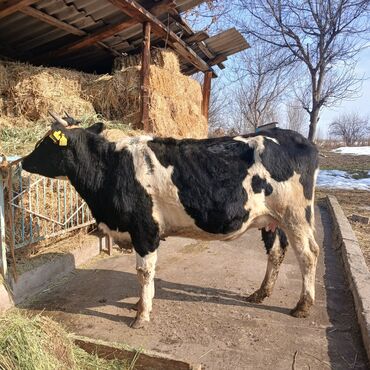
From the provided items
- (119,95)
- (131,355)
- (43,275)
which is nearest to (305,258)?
(131,355)

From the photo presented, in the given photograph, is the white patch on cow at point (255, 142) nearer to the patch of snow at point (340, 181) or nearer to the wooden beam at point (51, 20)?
the wooden beam at point (51, 20)

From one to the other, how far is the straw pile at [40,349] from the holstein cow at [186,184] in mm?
703

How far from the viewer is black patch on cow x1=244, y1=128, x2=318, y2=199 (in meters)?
3.82

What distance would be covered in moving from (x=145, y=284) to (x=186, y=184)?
1.10m

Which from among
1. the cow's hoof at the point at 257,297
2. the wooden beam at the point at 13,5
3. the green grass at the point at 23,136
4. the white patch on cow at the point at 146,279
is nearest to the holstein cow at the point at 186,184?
the white patch on cow at the point at 146,279

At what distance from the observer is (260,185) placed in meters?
3.80

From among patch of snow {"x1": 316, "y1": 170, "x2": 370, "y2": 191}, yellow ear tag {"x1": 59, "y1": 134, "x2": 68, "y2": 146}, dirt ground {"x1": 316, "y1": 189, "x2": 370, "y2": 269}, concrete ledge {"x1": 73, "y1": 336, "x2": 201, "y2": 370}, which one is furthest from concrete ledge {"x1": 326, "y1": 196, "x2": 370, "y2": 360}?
patch of snow {"x1": 316, "y1": 170, "x2": 370, "y2": 191}

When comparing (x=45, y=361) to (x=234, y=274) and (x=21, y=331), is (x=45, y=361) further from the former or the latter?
(x=234, y=274)

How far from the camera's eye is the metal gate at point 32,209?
13.4 ft

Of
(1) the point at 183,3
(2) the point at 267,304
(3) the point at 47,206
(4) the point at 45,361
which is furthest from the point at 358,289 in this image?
(1) the point at 183,3

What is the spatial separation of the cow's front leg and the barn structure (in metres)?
4.35

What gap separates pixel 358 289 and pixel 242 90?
2255 cm

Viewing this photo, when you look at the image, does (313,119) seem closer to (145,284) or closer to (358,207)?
(358,207)

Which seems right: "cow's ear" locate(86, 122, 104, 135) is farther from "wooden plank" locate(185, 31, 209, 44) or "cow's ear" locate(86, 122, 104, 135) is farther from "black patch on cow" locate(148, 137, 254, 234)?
"wooden plank" locate(185, 31, 209, 44)
